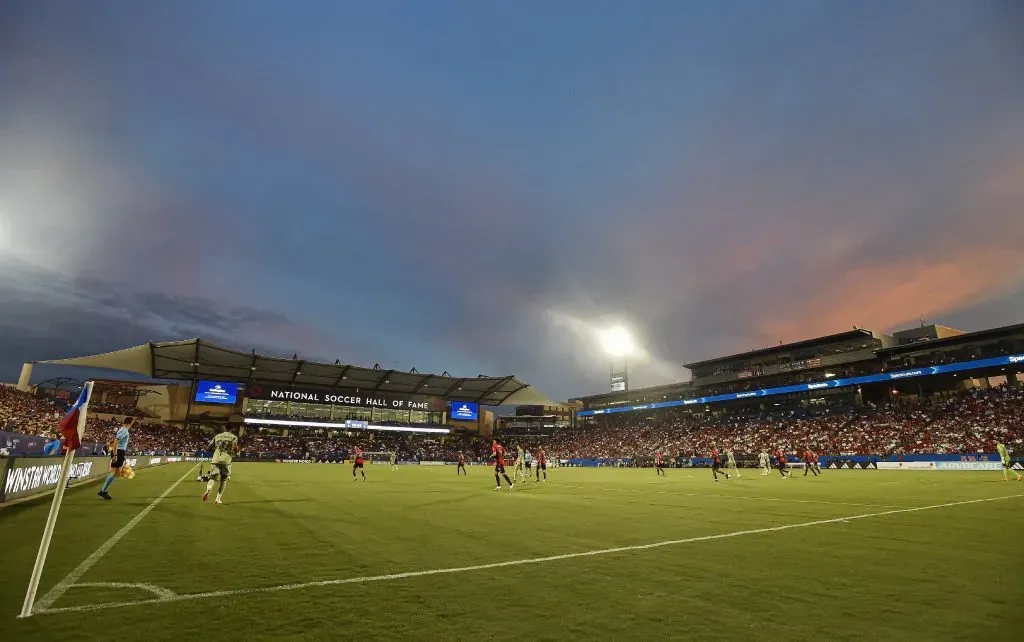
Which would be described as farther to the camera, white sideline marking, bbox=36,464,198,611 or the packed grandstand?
the packed grandstand

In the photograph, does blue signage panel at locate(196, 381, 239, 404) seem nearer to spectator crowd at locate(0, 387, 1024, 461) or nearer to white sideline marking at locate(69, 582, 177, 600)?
spectator crowd at locate(0, 387, 1024, 461)

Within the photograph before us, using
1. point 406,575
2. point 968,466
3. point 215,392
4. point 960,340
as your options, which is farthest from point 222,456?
point 960,340

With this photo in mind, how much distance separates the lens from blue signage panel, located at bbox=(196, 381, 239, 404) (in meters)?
73.2

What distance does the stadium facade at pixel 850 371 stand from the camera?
53938 millimetres

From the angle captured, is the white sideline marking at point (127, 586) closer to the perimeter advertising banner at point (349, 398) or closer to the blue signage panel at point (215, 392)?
the blue signage panel at point (215, 392)

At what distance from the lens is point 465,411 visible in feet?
316

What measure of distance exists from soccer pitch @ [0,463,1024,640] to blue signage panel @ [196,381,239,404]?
7100 centimetres

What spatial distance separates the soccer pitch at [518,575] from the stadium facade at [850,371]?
2242 inches

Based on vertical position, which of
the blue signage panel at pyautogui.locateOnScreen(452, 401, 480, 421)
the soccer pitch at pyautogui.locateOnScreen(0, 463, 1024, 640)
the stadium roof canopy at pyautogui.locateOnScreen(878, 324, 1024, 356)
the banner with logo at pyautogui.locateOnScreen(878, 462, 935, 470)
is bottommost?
the banner with logo at pyautogui.locateOnScreen(878, 462, 935, 470)

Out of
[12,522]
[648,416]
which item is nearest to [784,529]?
[12,522]

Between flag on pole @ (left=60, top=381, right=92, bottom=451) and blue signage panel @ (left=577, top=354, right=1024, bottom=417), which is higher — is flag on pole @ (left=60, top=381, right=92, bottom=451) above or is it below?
below

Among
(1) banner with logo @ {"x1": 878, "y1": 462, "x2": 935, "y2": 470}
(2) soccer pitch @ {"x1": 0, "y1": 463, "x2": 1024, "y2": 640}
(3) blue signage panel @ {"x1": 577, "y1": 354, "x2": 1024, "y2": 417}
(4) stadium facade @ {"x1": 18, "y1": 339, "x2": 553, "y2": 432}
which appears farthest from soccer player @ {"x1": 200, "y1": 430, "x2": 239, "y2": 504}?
(3) blue signage panel @ {"x1": 577, "y1": 354, "x2": 1024, "y2": 417}

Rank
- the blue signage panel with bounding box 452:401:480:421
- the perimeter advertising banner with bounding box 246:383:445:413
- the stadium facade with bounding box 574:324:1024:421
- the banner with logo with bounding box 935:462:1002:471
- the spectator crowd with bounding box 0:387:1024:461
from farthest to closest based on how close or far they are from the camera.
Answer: the blue signage panel with bounding box 452:401:480:421 → the perimeter advertising banner with bounding box 246:383:445:413 → the stadium facade with bounding box 574:324:1024:421 → the spectator crowd with bounding box 0:387:1024:461 → the banner with logo with bounding box 935:462:1002:471

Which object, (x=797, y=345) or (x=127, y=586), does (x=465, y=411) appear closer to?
(x=797, y=345)
